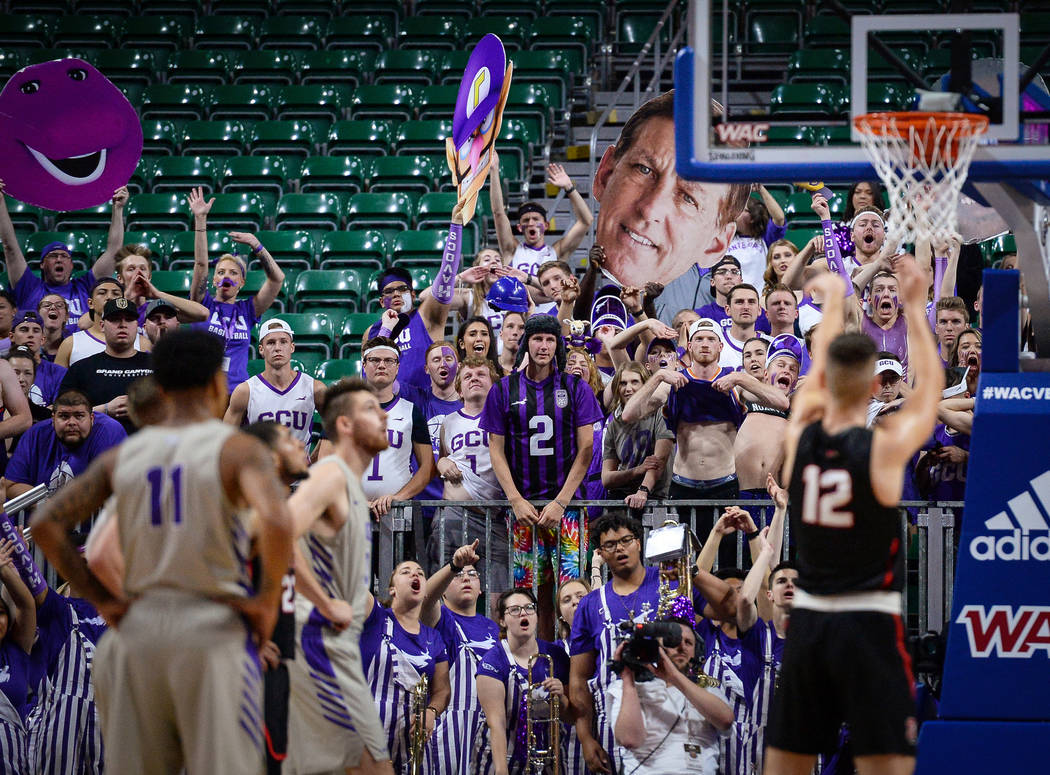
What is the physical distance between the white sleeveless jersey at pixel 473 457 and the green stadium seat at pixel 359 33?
9.91m

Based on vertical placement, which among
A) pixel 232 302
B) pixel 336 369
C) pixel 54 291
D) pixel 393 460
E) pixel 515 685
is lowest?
pixel 515 685

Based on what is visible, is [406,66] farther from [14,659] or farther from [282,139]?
[14,659]

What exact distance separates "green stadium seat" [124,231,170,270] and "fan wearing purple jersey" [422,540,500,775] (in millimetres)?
6996

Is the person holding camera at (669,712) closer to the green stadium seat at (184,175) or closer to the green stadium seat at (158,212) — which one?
the green stadium seat at (158,212)

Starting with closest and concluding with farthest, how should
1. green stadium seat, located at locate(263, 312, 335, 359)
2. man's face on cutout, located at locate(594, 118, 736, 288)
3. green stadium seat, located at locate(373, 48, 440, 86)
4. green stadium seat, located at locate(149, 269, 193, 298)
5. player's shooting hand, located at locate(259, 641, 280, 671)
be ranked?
player's shooting hand, located at locate(259, 641, 280, 671) < man's face on cutout, located at locate(594, 118, 736, 288) < green stadium seat, located at locate(263, 312, 335, 359) < green stadium seat, located at locate(149, 269, 193, 298) < green stadium seat, located at locate(373, 48, 440, 86)

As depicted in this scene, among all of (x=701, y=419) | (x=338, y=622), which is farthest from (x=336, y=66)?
(x=338, y=622)

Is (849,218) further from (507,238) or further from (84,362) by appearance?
(84,362)

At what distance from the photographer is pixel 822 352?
569 centimetres

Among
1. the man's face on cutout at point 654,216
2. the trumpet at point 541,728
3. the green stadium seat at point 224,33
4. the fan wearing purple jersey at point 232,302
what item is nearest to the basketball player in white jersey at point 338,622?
the trumpet at point 541,728

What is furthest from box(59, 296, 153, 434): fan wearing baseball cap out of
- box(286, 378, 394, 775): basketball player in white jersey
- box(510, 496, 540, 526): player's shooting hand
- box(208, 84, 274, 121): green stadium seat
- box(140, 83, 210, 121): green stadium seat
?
box(140, 83, 210, 121): green stadium seat

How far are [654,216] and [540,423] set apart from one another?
313cm

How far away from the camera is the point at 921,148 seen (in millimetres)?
6473

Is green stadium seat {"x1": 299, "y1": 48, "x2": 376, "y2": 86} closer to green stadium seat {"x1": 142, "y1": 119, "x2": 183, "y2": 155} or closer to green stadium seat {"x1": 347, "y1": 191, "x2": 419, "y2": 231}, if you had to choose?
green stadium seat {"x1": 142, "y1": 119, "x2": 183, "y2": 155}

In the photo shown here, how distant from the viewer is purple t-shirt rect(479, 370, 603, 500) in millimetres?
8898
